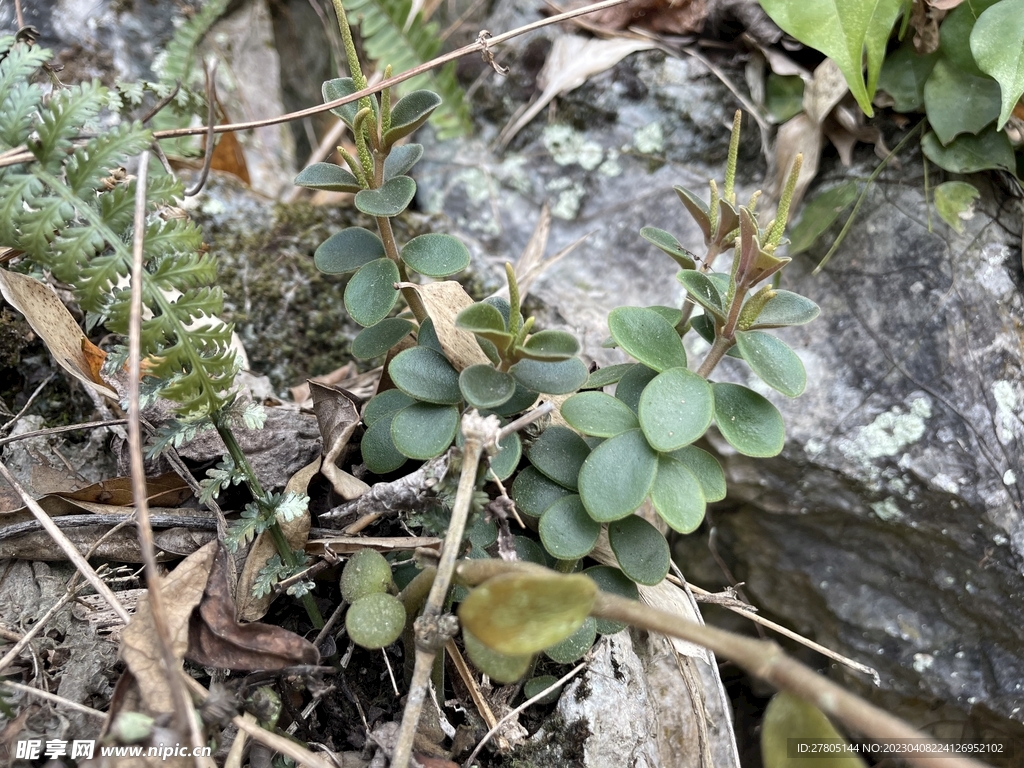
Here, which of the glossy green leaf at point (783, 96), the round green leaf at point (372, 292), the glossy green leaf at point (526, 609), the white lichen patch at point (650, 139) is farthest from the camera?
the white lichen patch at point (650, 139)

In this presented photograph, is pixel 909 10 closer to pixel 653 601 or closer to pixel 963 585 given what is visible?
pixel 963 585

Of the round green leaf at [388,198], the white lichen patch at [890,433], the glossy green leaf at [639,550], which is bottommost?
the white lichen patch at [890,433]

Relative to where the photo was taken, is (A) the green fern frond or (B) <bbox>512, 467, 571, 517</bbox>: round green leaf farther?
(A) the green fern frond

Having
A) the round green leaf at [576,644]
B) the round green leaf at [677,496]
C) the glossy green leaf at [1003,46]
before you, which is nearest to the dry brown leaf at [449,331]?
the round green leaf at [677,496]

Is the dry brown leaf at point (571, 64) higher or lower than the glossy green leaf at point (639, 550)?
higher

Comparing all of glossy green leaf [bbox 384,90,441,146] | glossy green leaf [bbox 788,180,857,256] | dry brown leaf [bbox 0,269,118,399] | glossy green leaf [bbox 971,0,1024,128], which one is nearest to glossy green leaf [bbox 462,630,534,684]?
glossy green leaf [bbox 384,90,441,146]

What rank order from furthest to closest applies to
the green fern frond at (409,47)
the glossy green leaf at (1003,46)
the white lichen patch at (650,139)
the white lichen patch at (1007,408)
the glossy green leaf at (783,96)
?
the green fern frond at (409,47) → the white lichen patch at (650,139) → the glossy green leaf at (783,96) → the white lichen patch at (1007,408) → the glossy green leaf at (1003,46)

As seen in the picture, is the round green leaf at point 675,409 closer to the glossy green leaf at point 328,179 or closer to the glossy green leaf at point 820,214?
the glossy green leaf at point 328,179

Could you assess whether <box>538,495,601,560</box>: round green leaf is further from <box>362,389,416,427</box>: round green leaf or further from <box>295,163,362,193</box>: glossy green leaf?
<box>295,163,362,193</box>: glossy green leaf
